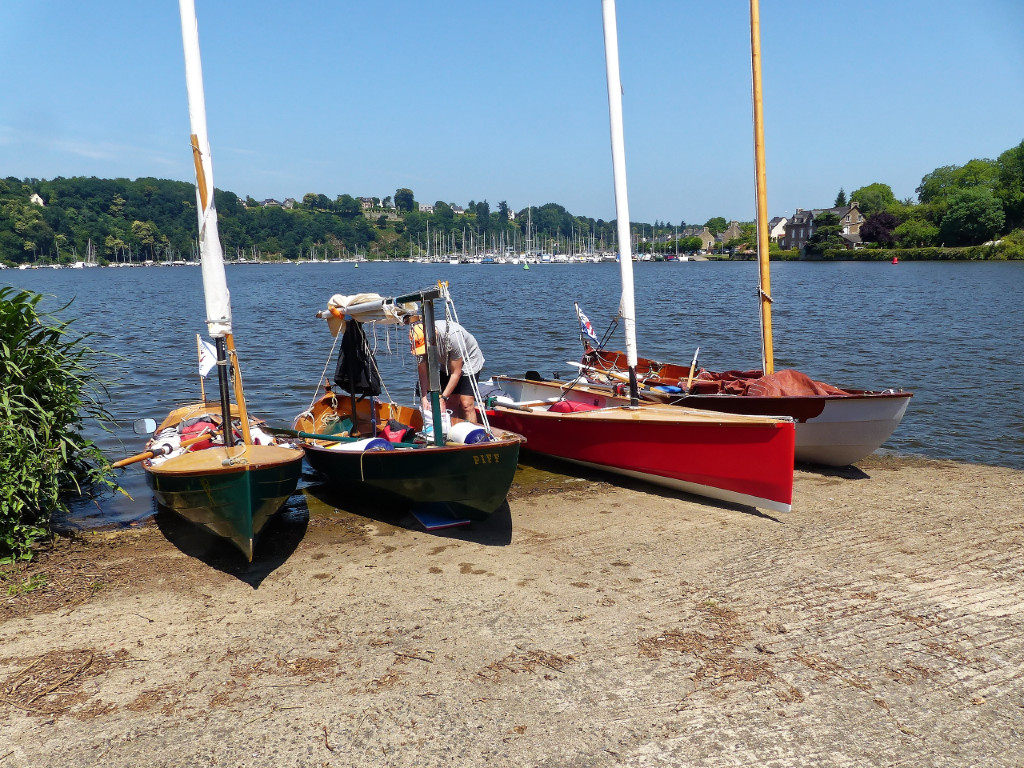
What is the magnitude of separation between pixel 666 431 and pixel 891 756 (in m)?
5.42

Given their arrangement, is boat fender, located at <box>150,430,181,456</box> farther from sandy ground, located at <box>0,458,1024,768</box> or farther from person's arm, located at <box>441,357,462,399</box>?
person's arm, located at <box>441,357,462,399</box>

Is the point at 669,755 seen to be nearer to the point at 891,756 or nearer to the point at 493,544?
the point at 891,756

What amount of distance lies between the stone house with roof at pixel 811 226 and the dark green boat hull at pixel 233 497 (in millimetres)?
138443

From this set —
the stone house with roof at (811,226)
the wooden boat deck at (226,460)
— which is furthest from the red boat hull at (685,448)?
the stone house with roof at (811,226)

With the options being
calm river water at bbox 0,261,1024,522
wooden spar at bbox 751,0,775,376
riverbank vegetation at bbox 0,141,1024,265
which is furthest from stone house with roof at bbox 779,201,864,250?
wooden spar at bbox 751,0,775,376

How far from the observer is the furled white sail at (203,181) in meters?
7.27

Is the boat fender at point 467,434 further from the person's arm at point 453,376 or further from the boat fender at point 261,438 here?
the boat fender at point 261,438

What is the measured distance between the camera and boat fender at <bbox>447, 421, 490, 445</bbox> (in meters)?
8.55

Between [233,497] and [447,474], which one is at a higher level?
[233,497]

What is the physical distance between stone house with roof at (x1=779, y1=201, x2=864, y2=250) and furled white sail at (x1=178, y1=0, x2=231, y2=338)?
138m

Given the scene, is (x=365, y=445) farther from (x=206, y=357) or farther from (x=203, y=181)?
(x=203, y=181)

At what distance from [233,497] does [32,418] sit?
89.2 inches

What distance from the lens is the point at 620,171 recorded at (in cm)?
1069

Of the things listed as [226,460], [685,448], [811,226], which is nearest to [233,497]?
[226,460]
